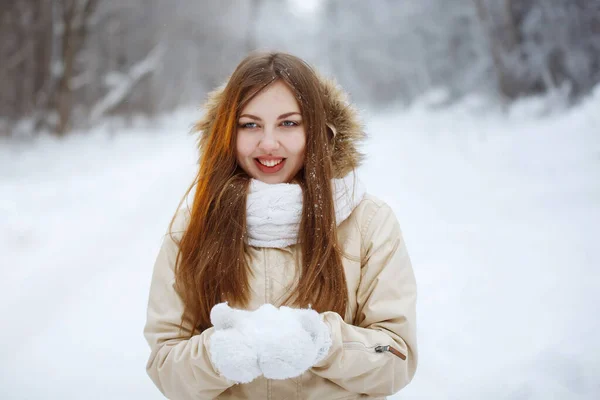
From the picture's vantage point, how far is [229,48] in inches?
890

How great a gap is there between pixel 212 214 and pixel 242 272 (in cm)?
25

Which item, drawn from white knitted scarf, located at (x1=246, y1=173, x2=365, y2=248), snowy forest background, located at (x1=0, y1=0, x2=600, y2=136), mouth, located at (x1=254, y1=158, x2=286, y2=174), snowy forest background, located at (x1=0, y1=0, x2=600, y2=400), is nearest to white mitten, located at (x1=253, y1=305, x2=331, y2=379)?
white knitted scarf, located at (x1=246, y1=173, x2=365, y2=248)

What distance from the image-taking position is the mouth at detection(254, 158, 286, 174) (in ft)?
5.72

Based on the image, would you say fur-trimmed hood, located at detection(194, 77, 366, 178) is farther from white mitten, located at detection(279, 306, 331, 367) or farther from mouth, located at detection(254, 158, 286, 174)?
white mitten, located at detection(279, 306, 331, 367)

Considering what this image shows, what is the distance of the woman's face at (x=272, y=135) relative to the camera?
1.69 meters

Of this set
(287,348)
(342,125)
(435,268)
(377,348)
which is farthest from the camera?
(435,268)

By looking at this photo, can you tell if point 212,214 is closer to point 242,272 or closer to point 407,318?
point 242,272

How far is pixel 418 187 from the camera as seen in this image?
24.9 feet

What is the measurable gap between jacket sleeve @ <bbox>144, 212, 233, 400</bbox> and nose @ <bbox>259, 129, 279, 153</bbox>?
49cm

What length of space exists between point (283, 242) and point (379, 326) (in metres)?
0.47

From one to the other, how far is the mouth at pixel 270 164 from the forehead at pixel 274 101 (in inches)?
7.1

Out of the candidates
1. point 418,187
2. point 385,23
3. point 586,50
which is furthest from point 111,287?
point 385,23

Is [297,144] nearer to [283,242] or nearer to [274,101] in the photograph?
[274,101]

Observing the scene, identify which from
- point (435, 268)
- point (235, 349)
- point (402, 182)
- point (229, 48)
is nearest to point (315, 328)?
point (235, 349)
